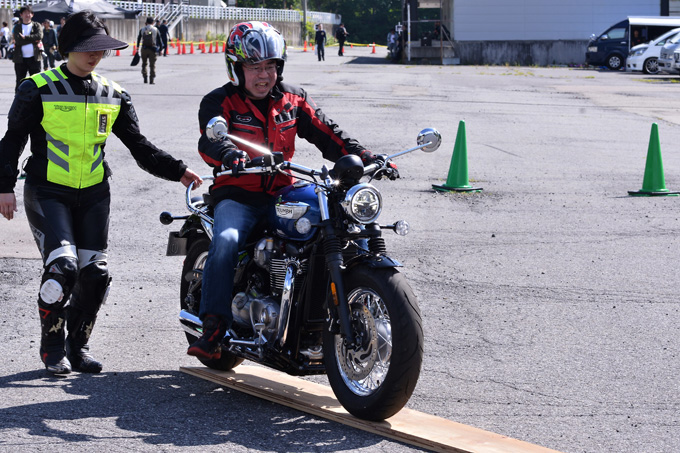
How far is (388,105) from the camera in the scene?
24516 mm

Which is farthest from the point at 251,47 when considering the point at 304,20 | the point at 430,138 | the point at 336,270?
the point at 304,20

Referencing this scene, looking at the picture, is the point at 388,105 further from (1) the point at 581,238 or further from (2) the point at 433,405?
(2) the point at 433,405

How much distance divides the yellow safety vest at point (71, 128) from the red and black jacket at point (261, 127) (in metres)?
0.70

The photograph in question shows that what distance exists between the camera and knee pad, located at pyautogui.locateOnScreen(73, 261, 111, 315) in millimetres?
5680

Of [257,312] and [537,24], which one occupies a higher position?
[537,24]

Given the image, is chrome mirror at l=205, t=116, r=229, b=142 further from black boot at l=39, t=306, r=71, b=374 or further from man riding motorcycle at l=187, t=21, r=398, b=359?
black boot at l=39, t=306, r=71, b=374

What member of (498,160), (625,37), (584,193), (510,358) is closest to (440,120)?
(498,160)

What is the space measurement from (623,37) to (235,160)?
145ft

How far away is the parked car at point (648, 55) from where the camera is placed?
41875mm

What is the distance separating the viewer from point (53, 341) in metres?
5.66

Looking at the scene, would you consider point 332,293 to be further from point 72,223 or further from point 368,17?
point 368,17

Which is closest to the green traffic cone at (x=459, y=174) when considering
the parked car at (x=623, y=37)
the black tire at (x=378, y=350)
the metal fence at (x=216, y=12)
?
the black tire at (x=378, y=350)

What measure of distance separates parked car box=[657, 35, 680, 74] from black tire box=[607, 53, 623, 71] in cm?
586

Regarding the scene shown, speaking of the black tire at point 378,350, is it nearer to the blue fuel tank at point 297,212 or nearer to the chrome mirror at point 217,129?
the blue fuel tank at point 297,212
